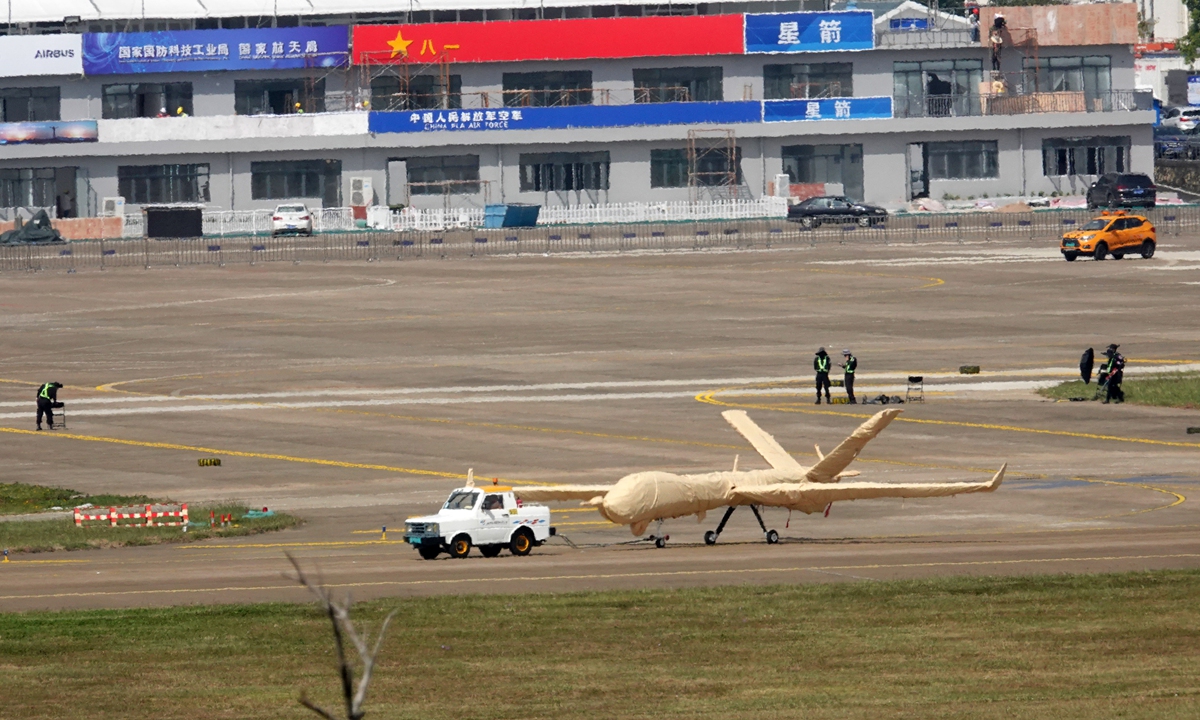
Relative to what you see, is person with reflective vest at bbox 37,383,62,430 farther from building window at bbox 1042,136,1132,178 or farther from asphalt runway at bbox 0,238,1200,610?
building window at bbox 1042,136,1132,178

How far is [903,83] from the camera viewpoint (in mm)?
133500

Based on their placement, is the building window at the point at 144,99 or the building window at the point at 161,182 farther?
the building window at the point at 144,99

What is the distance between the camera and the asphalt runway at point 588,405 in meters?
33.5

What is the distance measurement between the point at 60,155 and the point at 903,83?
197 ft

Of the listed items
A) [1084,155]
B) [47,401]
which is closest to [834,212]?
[1084,155]


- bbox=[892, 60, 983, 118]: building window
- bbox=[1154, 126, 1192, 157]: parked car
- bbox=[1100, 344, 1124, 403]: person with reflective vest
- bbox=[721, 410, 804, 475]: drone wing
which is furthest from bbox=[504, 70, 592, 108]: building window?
bbox=[721, 410, 804, 475]: drone wing

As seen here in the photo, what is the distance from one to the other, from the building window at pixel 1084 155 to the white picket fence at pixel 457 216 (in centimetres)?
2056

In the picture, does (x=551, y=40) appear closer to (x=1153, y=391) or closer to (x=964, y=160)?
(x=964, y=160)

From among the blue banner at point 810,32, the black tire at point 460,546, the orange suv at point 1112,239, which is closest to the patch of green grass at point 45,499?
the black tire at point 460,546

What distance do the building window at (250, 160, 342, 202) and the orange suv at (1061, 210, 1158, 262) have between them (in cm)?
5706

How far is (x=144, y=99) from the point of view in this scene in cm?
13300

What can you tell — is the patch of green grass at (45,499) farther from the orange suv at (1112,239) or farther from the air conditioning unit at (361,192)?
the air conditioning unit at (361,192)

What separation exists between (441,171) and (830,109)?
28.0m

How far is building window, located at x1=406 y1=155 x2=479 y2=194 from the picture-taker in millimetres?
131875
